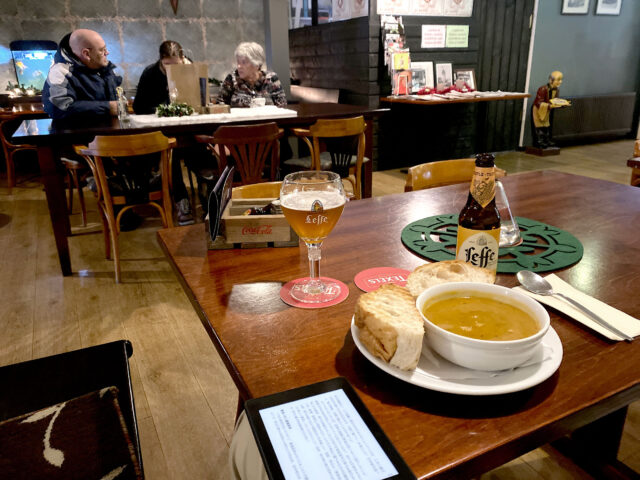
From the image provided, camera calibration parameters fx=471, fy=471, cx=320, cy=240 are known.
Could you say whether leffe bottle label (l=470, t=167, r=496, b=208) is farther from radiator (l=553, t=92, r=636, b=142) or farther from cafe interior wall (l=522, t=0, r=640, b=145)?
radiator (l=553, t=92, r=636, b=142)

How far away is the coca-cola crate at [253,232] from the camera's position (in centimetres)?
104

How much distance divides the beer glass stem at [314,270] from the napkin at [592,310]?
36cm

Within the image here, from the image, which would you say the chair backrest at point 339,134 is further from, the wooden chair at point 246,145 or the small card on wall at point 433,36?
the small card on wall at point 433,36

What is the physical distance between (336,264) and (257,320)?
0.25 meters

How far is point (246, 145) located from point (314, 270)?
2246 millimetres

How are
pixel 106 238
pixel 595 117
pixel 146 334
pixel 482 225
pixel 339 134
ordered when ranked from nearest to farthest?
pixel 482 225
pixel 146 334
pixel 339 134
pixel 106 238
pixel 595 117

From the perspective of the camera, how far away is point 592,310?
0.76 meters

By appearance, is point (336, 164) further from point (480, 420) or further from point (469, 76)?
point (469, 76)

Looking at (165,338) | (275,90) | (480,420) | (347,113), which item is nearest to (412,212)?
(480,420)

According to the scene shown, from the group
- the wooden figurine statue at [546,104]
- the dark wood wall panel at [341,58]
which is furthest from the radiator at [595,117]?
the dark wood wall panel at [341,58]

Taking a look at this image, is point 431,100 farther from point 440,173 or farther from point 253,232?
point 253,232

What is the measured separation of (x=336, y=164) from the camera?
332cm

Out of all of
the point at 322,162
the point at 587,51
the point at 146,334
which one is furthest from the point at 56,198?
the point at 587,51

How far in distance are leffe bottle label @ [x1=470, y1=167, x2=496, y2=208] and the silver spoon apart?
15cm
